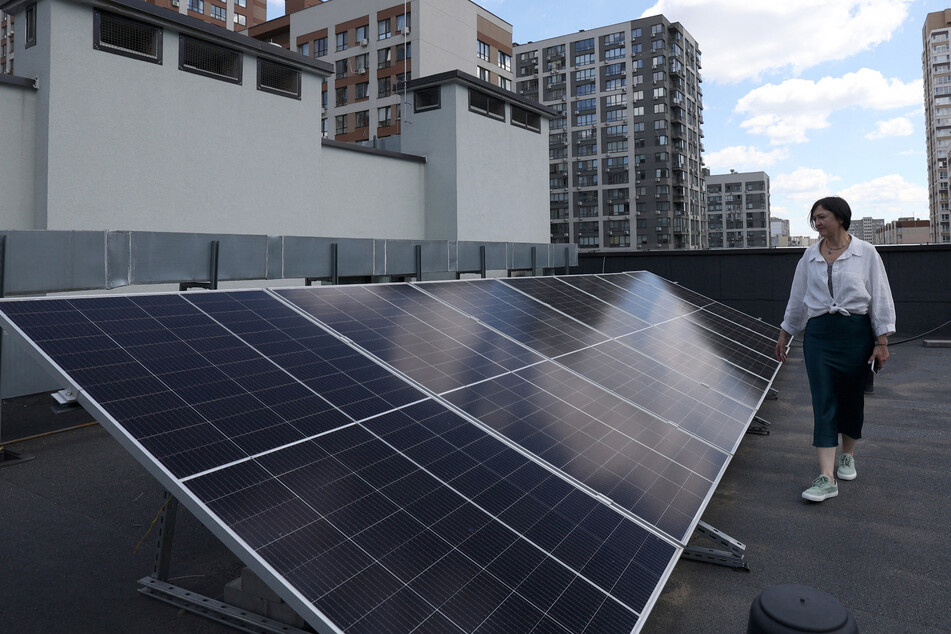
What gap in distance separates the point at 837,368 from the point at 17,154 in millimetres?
15554

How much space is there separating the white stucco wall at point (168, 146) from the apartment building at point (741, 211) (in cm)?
12710

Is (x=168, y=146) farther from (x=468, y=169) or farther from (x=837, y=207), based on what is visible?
(x=837, y=207)

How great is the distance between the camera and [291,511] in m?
2.84

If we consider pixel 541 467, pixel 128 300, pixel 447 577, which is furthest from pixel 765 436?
pixel 128 300

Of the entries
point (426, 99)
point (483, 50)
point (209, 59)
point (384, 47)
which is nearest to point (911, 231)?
point (483, 50)

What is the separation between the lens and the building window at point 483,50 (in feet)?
167

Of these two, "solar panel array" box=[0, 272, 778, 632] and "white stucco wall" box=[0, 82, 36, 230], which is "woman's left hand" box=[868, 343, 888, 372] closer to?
"solar panel array" box=[0, 272, 778, 632]

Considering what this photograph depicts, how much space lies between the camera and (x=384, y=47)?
47781 mm

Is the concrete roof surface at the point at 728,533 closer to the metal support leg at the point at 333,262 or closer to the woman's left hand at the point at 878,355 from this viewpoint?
the woman's left hand at the point at 878,355

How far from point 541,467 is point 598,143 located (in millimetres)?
86146

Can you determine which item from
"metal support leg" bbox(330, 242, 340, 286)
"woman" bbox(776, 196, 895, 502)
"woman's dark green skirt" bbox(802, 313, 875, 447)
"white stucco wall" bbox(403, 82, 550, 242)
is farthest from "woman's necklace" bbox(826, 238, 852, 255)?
"white stucco wall" bbox(403, 82, 550, 242)

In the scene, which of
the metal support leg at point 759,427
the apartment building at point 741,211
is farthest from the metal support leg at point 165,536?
the apartment building at point 741,211

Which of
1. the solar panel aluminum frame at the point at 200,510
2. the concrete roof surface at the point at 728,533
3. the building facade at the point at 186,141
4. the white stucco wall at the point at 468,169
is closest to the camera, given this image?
the solar panel aluminum frame at the point at 200,510

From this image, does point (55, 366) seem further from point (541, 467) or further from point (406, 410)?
point (541, 467)
